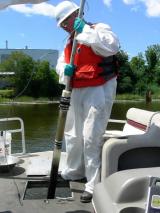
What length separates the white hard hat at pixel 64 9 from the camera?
4211mm

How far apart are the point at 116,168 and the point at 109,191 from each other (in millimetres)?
1337

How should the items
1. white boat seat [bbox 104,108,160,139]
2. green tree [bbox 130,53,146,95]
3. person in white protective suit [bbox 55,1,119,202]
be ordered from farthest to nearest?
green tree [bbox 130,53,146,95] → white boat seat [bbox 104,108,160,139] → person in white protective suit [bbox 55,1,119,202]

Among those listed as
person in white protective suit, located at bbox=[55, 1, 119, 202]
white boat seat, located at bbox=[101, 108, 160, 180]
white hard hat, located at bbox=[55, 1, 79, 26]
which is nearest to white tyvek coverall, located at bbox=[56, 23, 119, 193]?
person in white protective suit, located at bbox=[55, 1, 119, 202]

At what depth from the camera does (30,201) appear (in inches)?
159

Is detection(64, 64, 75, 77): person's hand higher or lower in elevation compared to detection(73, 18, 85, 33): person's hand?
lower

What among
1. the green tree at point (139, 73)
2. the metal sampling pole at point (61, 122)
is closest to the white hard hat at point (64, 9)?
the metal sampling pole at point (61, 122)

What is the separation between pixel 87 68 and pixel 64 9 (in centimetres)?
60

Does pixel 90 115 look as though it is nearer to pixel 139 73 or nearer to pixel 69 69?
pixel 69 69

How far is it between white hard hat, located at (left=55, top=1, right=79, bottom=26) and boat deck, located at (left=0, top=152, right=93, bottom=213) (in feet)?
5.47

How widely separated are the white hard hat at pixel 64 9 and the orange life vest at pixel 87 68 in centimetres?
31

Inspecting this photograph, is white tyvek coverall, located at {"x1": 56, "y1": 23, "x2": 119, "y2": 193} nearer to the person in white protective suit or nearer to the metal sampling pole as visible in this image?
the person in white protective suit

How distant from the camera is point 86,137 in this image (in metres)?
4.25

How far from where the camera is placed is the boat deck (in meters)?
3.85

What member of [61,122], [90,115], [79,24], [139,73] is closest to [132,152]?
[90,115]
